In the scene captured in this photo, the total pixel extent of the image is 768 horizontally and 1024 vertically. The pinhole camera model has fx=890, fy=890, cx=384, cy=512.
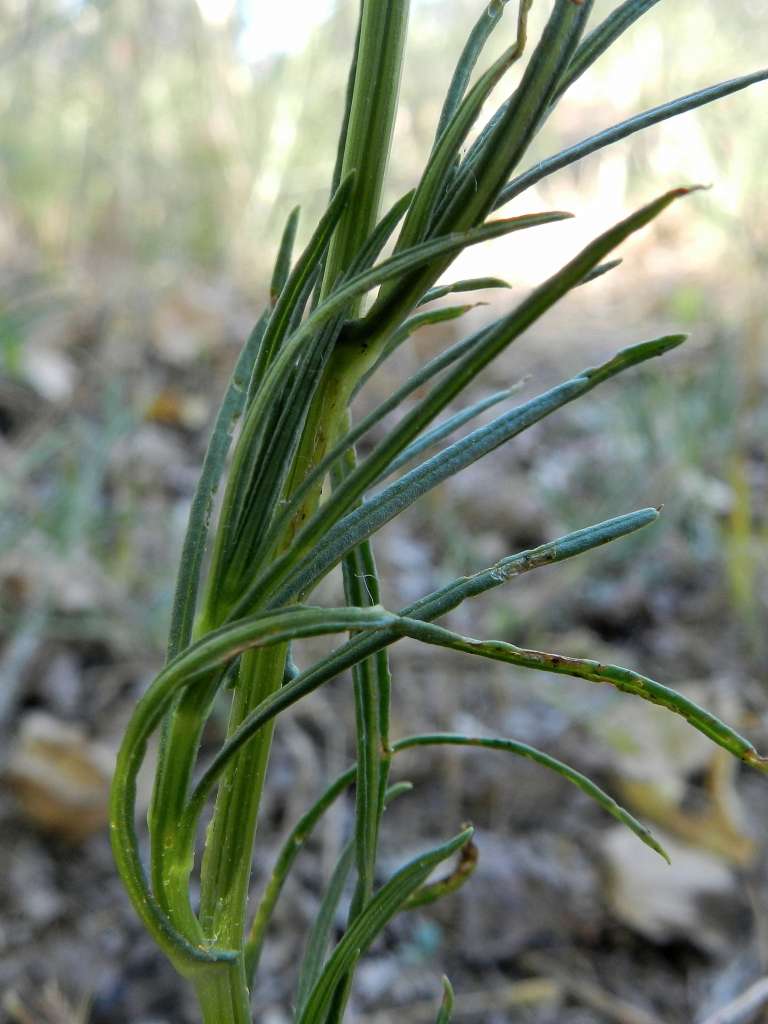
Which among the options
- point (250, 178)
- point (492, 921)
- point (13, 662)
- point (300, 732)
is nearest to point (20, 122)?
point (250, 178)

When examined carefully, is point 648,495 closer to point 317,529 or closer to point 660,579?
point 660,579

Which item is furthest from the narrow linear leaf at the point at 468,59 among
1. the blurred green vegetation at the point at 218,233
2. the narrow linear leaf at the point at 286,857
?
the blurred green vegetation at the point at 218,233

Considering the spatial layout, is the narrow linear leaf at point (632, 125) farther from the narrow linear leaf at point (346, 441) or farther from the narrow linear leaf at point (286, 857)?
the narrow linear leaf at point (286, 857)

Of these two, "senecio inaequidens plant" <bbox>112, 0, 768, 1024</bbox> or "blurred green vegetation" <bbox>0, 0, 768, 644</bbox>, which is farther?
"blurred green vegetation" <bbox>0, 0, 768, 644</bbox>

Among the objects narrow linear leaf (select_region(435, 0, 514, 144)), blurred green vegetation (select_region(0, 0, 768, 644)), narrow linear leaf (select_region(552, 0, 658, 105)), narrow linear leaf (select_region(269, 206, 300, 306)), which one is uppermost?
blurred green vegetation (select_region(0, 0, 768, 644))

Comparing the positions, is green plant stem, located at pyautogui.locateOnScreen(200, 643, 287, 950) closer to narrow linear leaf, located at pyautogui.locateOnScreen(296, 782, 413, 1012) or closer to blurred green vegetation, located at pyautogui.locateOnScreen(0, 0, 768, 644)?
narrow linear leaf, located at pyautogui.locateOnScreen(296, 782, 413, 1012)

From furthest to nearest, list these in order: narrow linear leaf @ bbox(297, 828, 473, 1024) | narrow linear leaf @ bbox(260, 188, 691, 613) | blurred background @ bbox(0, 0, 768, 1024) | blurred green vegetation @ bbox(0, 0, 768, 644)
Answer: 1. blurred green vegetation @ bbox(0, 0, 768, 644)
2. blurred background @ bbox(0, 0, 768, 1024)
3. narrow linear leaf @ bbox(297, 828, 473, 1024)
4. narrow linear leaf @ bbox(260, 188, 691, 613)

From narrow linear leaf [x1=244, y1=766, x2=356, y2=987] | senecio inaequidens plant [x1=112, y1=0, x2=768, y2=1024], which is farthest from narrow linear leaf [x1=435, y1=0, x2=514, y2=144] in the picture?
narrow linear leaf [x1=244, y1=766, x2=356, y2=987]
